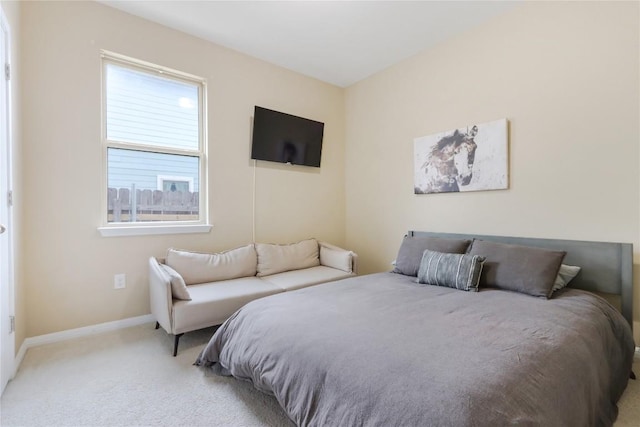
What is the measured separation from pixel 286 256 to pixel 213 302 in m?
1.10

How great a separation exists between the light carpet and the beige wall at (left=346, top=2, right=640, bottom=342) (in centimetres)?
118

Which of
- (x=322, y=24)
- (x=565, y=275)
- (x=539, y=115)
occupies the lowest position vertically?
(x=565, y=275)

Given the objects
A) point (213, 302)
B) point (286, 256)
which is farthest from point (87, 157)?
point (286, 256)

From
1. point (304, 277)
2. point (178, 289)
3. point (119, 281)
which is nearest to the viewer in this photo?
point (178, 289)

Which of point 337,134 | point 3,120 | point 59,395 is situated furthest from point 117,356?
point 337,134

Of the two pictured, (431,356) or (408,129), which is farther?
(408,129)

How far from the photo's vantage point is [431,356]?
1164 millimetres

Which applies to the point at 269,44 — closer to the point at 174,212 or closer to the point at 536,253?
the point at 174,212

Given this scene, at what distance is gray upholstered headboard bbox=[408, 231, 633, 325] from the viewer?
80.5 inches

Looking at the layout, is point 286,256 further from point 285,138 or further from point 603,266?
point 603,266

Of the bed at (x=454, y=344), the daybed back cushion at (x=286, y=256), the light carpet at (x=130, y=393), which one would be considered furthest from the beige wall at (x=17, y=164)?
the daybed back cushion at (x=286, y=256)

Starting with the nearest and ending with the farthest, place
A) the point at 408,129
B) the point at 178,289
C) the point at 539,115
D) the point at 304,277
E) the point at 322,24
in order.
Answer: the point at 178,289, the point at 539,115, the point at 322,24, the point at 304,277, the point at 408,129

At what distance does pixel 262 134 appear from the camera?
3.43 meters

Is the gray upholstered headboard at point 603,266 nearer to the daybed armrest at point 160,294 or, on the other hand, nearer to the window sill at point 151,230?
the daybed armrest at point 160,294
